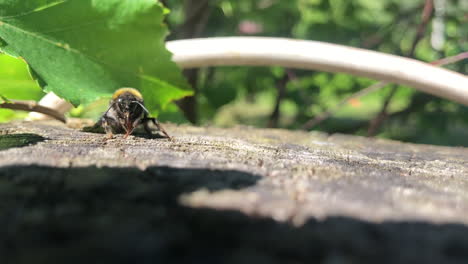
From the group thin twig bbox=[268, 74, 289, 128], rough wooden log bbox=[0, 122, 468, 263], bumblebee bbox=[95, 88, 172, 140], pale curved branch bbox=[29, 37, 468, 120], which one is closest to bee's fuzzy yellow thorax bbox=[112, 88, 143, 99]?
bumblebee bbox=[95, 88, 172, 140]

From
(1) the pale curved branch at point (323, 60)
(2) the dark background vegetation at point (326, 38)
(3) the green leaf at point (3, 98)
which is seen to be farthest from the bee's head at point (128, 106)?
(2) the dark background vegetation at point (326, 38)

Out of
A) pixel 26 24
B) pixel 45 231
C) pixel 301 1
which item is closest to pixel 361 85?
pixel 301 1

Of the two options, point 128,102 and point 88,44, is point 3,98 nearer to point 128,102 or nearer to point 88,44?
point 88,44

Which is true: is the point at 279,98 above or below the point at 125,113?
above

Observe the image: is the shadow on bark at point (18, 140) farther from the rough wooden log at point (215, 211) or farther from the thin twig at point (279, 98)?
the thin twig at point (279, 98)

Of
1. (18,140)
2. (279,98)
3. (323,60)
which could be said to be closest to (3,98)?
(18,140)

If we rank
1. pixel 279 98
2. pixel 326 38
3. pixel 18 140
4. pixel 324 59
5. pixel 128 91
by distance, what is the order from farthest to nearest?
1. pixel 279 98
2. pixel 326 38
3. pixel 324 59
4. pixel 128 91
5. pixel 18 140

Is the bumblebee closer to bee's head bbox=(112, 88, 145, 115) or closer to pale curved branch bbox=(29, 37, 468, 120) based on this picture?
bee's head bbox=(112, 88, 145, 115)
